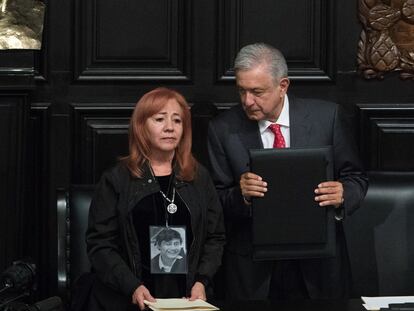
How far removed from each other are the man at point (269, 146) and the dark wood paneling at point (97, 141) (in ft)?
2.83

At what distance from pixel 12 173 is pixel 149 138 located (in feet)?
2.90

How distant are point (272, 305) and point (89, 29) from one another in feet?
7.40

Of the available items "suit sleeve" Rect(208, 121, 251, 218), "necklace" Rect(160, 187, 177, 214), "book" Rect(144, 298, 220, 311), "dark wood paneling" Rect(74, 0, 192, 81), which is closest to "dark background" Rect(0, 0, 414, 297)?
"dark wood paneling" Rect(74, 0, 192, 81)

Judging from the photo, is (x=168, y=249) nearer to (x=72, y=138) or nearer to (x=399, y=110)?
(x=72, y=138)

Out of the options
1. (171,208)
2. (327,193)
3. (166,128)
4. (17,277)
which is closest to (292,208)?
(327,193)

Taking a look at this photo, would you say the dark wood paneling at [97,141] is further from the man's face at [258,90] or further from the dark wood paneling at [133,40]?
the man's face at [258,90]

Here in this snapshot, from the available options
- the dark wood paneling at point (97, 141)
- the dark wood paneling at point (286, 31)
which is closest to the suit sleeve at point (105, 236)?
the dark wood paneling at point (97, 141)

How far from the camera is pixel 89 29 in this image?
262 inches

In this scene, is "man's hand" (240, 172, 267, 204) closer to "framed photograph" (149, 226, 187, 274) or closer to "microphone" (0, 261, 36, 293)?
"framed photograph" (149, 226, 187, 274)

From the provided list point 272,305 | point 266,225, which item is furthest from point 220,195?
point 272,305

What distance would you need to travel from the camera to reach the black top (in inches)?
222

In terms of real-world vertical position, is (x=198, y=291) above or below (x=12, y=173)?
below

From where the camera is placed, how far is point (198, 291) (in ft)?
17.9

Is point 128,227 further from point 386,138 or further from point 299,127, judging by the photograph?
point 386,138
